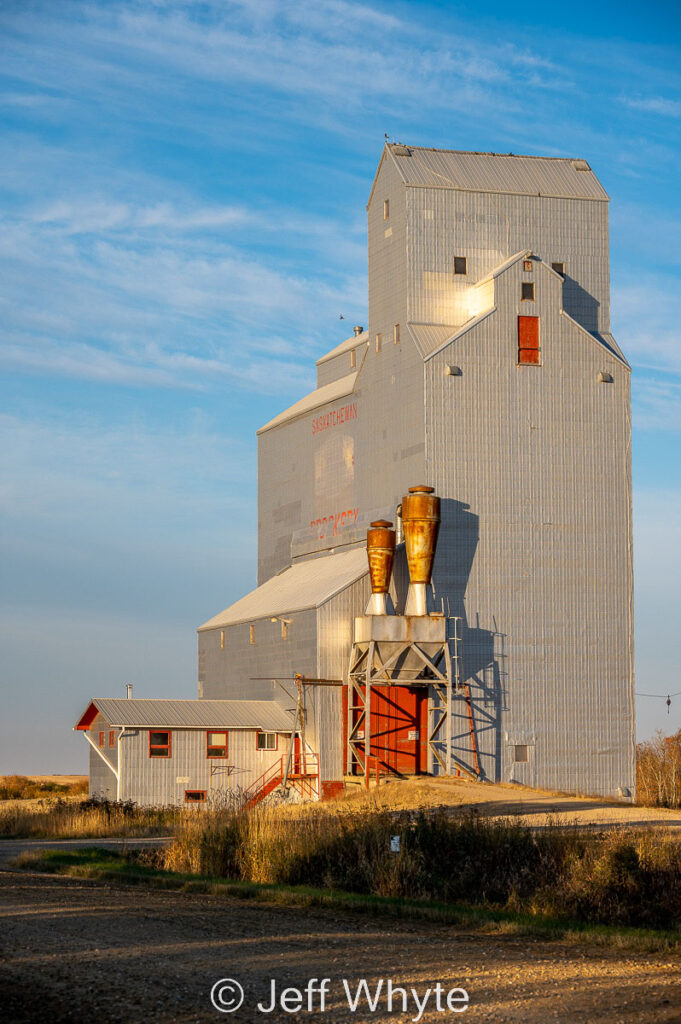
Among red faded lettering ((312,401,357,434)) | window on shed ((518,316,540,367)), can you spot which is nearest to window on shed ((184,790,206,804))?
red faded lettering ((312,401,357,434))

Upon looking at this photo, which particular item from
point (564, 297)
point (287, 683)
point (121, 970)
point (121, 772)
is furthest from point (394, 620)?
point (121, 970)

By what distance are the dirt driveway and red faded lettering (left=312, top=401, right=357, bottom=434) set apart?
3656 centimetres

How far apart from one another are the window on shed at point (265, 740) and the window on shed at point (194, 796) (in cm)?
271

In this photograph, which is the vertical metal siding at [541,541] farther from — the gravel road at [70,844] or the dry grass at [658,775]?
the gravel road at [70,844]

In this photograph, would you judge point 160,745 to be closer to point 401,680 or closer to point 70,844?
point 401,680

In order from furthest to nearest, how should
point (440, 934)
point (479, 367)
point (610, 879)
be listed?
point (479, 367)
point (610, 879)
point (440, 934)

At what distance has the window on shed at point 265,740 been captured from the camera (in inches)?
1962

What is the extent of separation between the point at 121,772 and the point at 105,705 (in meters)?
2.75

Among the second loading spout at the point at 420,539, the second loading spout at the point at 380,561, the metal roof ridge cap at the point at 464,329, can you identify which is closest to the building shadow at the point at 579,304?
the metal roof ridge cap at the point at 464,329

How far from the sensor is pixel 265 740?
50062 mm

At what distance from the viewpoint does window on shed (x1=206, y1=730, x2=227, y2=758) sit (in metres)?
49.3

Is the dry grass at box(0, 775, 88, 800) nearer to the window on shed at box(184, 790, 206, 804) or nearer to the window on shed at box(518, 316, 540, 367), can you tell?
the window on shed at box(184, 790, 206, 804)

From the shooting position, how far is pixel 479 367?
47.2m

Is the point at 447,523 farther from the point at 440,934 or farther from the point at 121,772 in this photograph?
the point at 440,934
